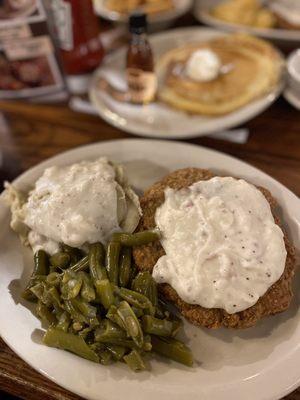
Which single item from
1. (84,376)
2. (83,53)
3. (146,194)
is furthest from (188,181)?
(83,53)

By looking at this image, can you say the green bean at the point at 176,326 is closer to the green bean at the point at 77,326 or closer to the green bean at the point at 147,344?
the green bean at the point at 147,344

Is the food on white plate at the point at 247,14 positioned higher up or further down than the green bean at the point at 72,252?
higher up

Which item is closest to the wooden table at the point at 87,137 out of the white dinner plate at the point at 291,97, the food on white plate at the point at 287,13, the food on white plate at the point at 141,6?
the white dinner plate at the point at 291,97

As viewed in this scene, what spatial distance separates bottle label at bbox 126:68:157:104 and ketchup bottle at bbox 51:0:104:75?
0.40 meters

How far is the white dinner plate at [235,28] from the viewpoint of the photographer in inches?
116

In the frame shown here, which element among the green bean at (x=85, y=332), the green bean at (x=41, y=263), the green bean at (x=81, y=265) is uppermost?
the green bean at (x=81, y=265)

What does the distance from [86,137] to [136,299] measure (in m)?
1.33

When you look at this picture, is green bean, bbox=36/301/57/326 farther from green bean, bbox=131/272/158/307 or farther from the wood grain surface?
the wood grain surface

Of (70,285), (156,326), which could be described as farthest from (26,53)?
(156,326)

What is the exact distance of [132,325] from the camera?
1.42 m

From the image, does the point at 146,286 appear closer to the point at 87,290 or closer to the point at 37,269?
the point at 87,290

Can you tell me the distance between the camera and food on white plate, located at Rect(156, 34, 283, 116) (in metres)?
2.46

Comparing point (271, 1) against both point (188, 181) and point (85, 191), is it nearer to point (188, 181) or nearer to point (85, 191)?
point (188, 181)

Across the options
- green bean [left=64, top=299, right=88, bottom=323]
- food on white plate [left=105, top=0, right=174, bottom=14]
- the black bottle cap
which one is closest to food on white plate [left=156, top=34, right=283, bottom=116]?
the black bottle cap
